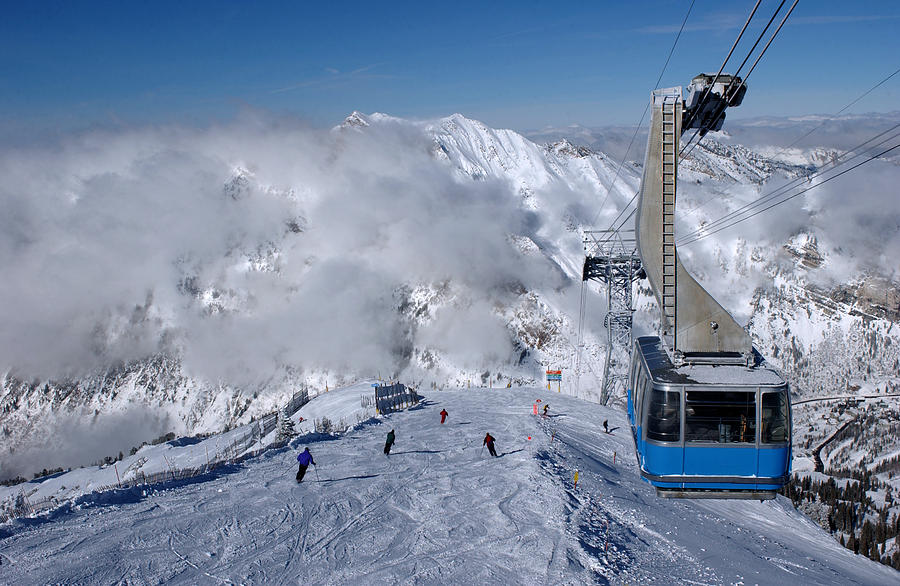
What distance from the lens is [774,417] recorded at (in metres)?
11.2

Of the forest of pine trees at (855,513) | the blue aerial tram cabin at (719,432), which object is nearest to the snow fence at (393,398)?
the blue aerial tram cabin at (719,432)

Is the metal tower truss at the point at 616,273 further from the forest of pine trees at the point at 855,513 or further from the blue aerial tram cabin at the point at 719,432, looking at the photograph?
the forest of pine trees at the point at 855,513

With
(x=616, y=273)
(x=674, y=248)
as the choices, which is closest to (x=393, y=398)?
(x=616, y=273)

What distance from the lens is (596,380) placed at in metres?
118

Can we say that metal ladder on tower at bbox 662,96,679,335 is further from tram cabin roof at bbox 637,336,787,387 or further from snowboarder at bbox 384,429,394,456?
snowboarder at bbox 384,429,394,456

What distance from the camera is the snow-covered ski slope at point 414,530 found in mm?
13531

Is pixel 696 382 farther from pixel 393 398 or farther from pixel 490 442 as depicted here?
pixel 393 398

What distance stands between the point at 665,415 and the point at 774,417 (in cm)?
225

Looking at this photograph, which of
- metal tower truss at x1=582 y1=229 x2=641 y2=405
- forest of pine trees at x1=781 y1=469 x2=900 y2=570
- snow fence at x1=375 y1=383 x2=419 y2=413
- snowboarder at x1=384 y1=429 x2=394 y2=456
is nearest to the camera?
snowboarder at x1=384 y1=429 x2=394 y2=456

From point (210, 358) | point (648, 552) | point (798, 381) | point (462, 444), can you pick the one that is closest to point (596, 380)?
point (798, 381)

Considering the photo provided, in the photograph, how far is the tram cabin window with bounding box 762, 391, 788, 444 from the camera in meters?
11.2

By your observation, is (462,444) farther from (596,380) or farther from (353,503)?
(596,380)

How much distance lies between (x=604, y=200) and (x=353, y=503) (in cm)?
18028

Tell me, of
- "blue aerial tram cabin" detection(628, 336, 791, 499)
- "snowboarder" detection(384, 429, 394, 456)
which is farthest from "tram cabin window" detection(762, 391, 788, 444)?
"snowboarder" detection(384, 429, 394, 456)
